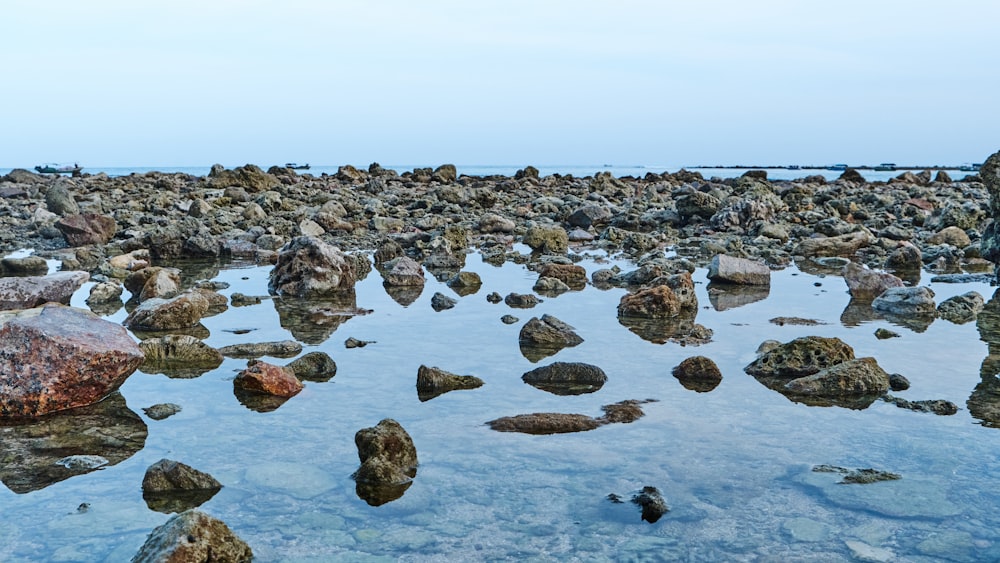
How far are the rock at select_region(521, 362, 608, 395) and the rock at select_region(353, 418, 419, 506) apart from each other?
1.78 m

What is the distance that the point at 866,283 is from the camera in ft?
34.8

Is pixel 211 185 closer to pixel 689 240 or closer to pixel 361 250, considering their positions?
pixel 361 250

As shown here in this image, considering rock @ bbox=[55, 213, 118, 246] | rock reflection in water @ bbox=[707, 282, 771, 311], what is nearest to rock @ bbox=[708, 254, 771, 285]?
rock reflection in water @ bbox=[707, 282, 771, 311]

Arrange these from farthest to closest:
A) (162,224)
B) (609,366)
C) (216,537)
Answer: (162,224)
(609,366)
(216,537)

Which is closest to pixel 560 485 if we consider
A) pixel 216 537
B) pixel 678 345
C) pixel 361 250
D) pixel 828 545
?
pixel 828 545

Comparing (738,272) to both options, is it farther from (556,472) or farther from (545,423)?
(556,472)

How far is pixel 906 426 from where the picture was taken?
5355 millimetres

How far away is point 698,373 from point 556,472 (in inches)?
91.0

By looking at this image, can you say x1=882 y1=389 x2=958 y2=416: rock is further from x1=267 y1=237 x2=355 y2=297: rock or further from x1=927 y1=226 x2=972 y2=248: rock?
x1=927 y1=226 x2=972 y2=248: rock

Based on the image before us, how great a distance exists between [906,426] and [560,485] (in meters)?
2.49

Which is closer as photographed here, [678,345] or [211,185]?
[678,345]

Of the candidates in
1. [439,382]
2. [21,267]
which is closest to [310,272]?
[21,267]

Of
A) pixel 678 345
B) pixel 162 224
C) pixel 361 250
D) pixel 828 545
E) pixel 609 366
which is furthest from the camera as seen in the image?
pixel 162 224

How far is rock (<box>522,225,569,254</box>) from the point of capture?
52.9 ft
